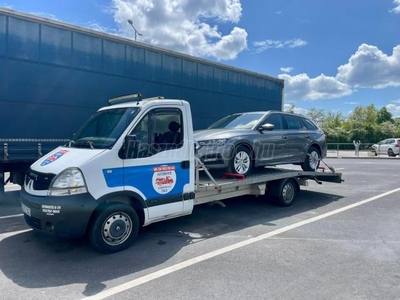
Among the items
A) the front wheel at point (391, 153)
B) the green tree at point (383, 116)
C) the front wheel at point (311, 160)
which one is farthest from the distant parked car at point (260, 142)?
the green tree at point (383, 116)

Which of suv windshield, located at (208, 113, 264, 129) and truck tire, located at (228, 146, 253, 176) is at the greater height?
suv windshield, located at (208, 113, 264, 129)

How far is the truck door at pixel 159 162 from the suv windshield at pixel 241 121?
219 cm

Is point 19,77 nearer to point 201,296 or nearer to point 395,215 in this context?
point 201,296

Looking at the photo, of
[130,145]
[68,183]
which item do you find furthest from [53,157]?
[130,145]

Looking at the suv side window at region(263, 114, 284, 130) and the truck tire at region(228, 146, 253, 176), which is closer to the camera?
the truck tire at region(228, 146, 253, 176)

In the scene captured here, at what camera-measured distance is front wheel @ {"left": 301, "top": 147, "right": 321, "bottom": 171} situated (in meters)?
7.88

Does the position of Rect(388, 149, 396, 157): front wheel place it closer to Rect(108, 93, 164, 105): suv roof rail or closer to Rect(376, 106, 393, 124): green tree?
Rect(108, 93, 164, 105): suv roof rail

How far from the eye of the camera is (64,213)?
3.85m

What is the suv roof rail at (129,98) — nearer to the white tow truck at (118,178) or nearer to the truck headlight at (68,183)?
the white tow truck at (118,178)

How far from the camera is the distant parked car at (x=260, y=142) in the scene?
5.96m

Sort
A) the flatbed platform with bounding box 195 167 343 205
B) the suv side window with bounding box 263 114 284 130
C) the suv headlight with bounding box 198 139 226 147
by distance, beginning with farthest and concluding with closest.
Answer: the suv side window with bounding box 263 114 284 130
the suv headlight with bounding box 198 139 226 147
the flatbed platform with bounding box 195 167 343 205

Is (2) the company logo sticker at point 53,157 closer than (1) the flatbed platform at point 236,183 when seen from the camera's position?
Yes

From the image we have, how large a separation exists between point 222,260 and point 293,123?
4.65 meters

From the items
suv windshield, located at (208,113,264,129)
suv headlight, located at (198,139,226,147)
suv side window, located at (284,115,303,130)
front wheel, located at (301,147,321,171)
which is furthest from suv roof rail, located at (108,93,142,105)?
front wheel, located at (301,147,321,171)
